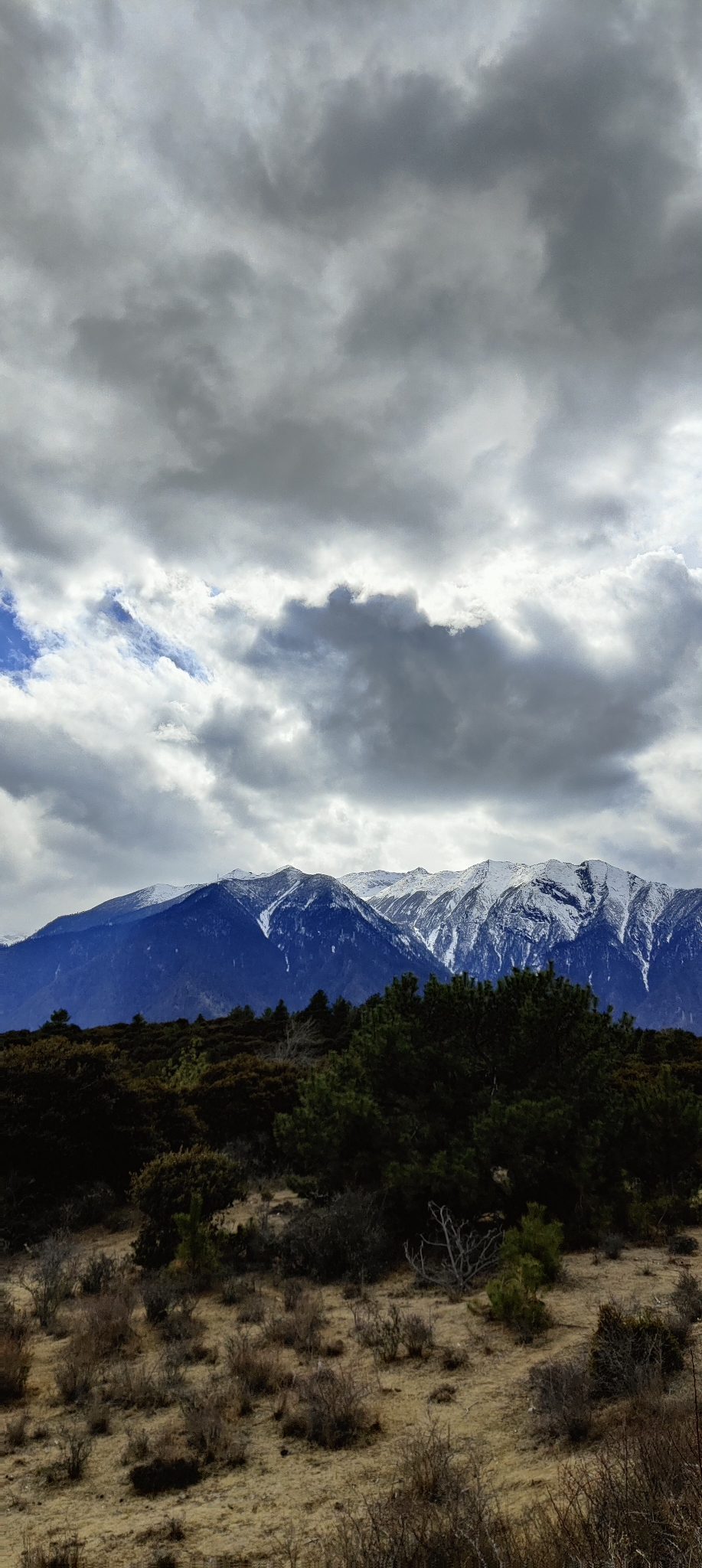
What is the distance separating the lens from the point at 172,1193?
16.4 m

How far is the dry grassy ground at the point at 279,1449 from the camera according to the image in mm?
6156

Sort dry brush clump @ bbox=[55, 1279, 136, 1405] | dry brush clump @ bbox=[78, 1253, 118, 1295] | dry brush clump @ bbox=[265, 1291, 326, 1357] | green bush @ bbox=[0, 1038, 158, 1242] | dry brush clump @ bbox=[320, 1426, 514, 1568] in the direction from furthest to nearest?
green bush @ bbox=[0, 1038, 158, 1242] < dry brush clump @ bbox=[78, 1253, 118, 1295] < dry brush clump @ bbox=[265, 1291, 326, 1357] < dry brush clump @ bbox=[55, 1279, 136, 1405] < dry brush clump @ bbox=[320, 1426, 514, 1568]

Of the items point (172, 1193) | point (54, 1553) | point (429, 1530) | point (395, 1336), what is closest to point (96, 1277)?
point (172, 1193)

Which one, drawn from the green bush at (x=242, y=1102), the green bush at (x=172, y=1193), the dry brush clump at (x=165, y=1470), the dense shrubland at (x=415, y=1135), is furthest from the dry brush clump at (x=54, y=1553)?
the green bush at (x=242, y=1102)

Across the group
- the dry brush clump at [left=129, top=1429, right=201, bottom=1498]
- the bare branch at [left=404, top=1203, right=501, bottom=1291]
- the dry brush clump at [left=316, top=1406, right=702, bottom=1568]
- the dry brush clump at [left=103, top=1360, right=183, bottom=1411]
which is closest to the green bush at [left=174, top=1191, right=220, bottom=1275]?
the bare branch at [left=404, top=1203, right=501, bottom=1291]

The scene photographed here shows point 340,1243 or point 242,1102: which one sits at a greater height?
point 242,1102

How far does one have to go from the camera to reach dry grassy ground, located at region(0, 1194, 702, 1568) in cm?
616

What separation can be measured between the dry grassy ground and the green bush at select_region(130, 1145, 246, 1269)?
300 cm

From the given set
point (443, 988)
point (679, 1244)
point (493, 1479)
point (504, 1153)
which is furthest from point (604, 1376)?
point (443, 988)

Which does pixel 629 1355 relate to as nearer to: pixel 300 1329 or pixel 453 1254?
pixel 300 1329

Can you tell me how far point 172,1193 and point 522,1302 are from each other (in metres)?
8.85

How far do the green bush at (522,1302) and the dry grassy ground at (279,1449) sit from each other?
8.4 inches

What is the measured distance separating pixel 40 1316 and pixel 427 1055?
31.1 ft

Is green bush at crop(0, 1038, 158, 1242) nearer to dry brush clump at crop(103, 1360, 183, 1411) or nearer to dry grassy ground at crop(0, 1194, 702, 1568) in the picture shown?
dry grassy ground at crop(0, 1194, 702, 1568)
